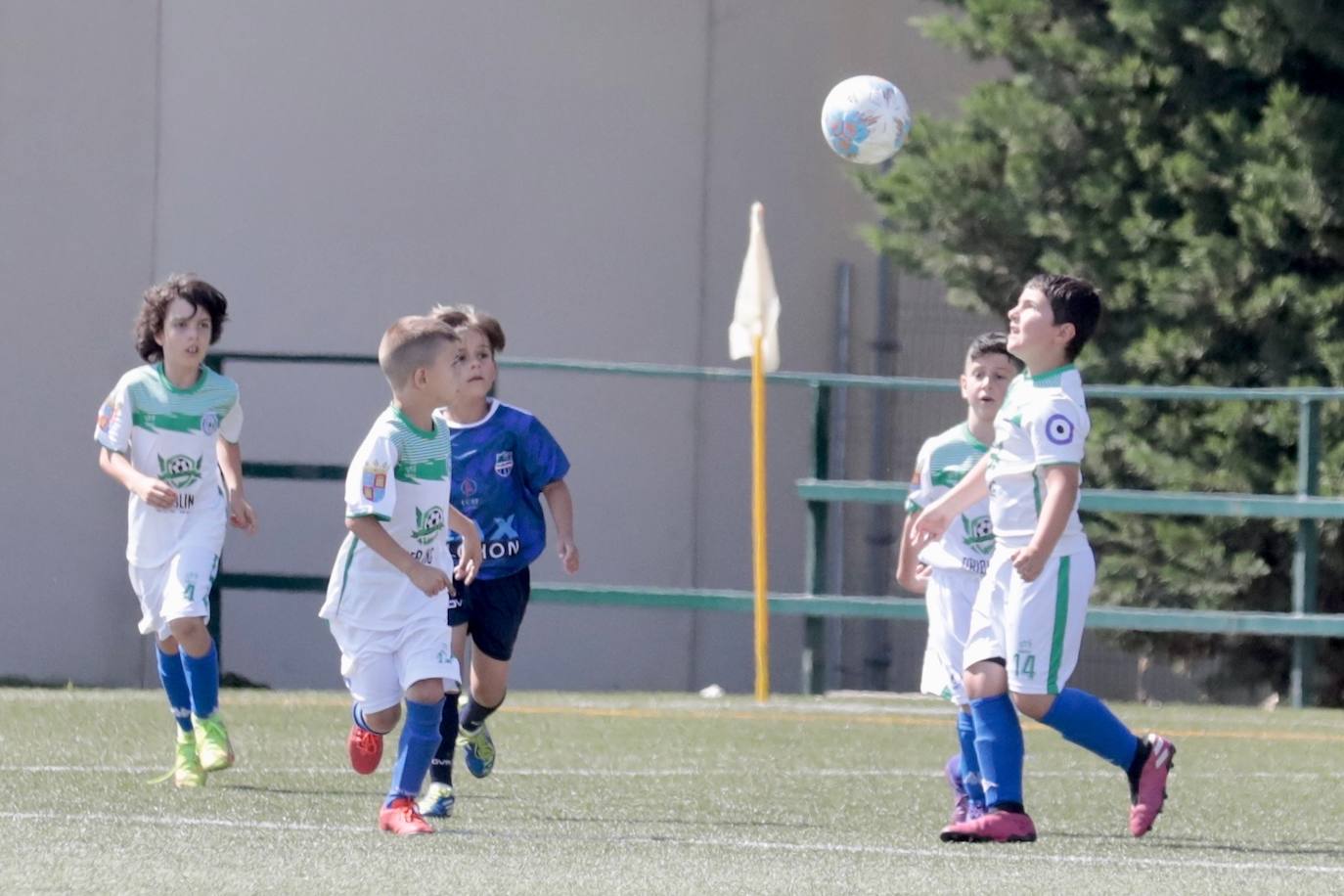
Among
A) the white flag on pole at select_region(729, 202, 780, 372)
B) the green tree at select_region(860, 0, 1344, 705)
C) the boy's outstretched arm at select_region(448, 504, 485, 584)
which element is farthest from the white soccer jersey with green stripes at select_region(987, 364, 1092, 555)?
the green tree at select_region(860, 0, 1344, 705)

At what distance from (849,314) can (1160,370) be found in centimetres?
297

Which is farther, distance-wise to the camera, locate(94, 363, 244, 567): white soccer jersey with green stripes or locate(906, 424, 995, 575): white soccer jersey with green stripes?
locate(94, 363, 244, 567): white soccer jersey with green stripes

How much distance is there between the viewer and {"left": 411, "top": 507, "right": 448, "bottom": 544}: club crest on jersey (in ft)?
21.7

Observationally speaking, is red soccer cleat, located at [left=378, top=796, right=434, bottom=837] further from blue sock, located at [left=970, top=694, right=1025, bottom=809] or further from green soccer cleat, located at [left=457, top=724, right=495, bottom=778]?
blue sock, located at [left=970, top=694, right=1025, bottom=809]

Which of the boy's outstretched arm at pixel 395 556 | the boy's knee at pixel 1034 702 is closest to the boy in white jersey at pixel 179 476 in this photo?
the boy's outstretched arm at pixel 395 556

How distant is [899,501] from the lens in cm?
1216

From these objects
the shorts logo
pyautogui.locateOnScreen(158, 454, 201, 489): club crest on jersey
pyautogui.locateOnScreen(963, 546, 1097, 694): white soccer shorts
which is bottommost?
pyautogui.locateOnScreen(963, 546, 1097, 694): white soccer shorts

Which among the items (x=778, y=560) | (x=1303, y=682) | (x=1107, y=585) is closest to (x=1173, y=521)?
(x=1107, y=585)

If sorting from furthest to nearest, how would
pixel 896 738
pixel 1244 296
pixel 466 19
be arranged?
pixel 466 19, pixel 1244 296, pixel 896 738

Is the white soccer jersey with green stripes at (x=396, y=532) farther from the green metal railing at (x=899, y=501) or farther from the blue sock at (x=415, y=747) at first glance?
the green metal railing at (x=899, y=501)

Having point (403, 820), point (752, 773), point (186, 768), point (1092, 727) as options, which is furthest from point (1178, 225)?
point (403, 820)

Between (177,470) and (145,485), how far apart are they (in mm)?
217

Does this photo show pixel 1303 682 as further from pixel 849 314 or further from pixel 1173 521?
pixel 849 314

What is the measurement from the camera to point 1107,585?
13.2 metres
